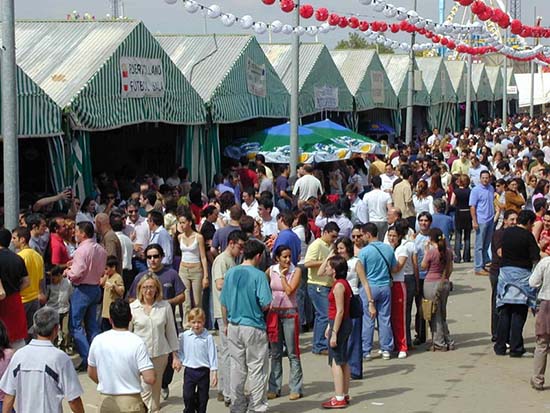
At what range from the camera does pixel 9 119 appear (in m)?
11.6

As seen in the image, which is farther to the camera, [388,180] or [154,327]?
[388,180]

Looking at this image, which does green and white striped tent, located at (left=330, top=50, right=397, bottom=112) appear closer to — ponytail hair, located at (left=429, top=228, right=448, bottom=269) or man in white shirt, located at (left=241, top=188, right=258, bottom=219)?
man in white shirt, located at (left=241, top=188, right=258, bottom=219)

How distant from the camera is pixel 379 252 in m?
12.0

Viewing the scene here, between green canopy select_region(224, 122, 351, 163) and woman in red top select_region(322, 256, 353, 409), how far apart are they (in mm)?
11704

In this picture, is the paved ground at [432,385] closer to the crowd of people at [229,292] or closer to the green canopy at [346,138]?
the crowd of people at [229,292]

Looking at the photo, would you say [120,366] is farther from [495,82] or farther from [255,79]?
[495,82]

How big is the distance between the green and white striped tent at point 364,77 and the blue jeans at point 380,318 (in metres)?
19.6

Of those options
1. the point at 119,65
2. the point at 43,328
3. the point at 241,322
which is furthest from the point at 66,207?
the point at 43,328

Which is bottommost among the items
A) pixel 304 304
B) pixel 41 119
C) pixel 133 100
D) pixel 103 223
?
pixel 304 304

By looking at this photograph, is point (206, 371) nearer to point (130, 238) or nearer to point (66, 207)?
point (130, 238)

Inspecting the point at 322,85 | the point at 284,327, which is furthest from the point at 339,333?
the point at 322,85

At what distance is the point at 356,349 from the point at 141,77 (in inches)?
339

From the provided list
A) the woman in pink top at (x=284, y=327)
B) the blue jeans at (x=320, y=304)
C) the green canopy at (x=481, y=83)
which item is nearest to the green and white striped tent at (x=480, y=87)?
the green canopy at (x=481, y=83)

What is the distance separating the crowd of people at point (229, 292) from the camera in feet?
25.6
